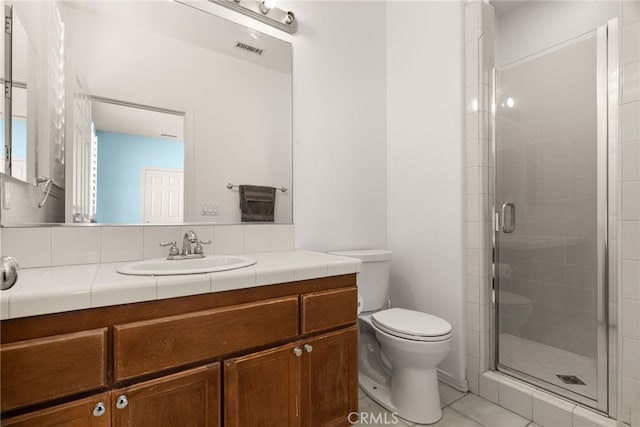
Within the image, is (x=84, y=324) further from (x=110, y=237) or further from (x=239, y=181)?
(x=239, y=181)

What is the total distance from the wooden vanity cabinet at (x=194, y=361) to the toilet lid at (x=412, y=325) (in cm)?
29

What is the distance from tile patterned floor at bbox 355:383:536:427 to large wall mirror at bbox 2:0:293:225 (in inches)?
46.8

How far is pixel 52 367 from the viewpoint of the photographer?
0.80 metres

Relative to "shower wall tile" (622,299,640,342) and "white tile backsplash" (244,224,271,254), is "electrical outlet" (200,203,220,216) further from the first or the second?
"shower wall tile" (622,299,640,342)

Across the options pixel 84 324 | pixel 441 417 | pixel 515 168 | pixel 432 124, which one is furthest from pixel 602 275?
pixel 84 324

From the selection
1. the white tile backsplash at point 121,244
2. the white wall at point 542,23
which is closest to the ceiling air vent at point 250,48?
the white tile backsplash at point 121,244

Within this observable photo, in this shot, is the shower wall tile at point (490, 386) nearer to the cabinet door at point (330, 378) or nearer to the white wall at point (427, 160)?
the white wall at point (427, 160)

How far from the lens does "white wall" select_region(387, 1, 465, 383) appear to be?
1.90m

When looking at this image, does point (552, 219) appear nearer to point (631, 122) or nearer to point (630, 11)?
point (631, 122)

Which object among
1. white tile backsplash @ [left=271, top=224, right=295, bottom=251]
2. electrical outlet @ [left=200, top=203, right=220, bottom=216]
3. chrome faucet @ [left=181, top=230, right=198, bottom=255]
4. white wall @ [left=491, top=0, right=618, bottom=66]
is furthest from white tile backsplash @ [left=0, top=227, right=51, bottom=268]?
white wall @ [left=491, top=0, right=618, bottom=66]

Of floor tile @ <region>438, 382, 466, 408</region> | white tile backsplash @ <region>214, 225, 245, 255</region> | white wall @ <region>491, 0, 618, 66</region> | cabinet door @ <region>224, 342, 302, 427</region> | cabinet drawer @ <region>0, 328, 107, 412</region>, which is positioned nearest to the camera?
cabinet drawer @ <region>0, 328, 107, 412</region>

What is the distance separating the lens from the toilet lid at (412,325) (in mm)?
1513

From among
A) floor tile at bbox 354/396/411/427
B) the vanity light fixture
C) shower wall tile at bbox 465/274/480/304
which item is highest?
the vanity light fixture

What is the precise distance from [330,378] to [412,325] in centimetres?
53
